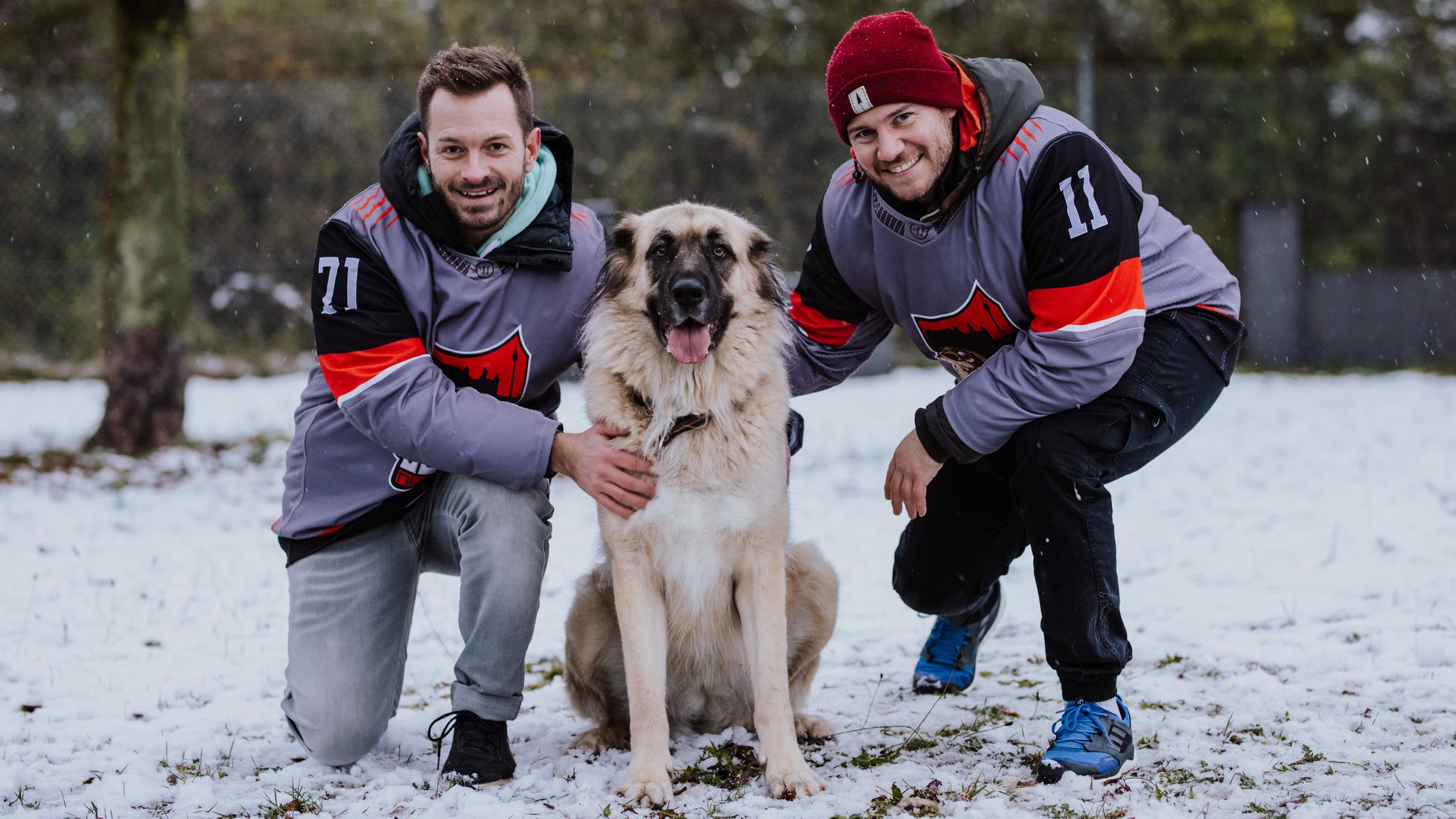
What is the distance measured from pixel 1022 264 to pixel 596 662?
57.0 inches

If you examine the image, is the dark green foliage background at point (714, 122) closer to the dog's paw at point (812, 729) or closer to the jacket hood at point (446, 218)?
the jacket hood at point (446, 218)

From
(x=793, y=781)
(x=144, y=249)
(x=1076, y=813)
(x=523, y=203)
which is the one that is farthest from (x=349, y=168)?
(x=1076, y=813)

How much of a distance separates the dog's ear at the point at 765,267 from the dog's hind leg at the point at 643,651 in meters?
0.77

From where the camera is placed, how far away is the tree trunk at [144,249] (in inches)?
263

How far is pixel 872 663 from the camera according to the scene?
3.58 m

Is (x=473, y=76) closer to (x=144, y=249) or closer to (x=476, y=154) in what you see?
(x=476, y=154)

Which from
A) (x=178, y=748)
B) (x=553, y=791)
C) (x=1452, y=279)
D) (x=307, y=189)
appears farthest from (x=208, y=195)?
(x=1452, y=279)

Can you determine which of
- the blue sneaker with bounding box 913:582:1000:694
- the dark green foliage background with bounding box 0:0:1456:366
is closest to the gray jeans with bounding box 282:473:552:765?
the blue sneaker with bounding box 913:582:1000:694

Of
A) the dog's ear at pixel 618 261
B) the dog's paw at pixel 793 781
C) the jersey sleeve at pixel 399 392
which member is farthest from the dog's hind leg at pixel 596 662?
the dog's ear at pixel 618 261

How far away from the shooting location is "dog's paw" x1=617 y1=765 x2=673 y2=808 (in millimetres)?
2451

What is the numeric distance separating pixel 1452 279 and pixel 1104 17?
173 inches

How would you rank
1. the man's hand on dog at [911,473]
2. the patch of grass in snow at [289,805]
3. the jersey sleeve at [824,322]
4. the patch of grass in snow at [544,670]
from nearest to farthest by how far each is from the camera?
the patch of grass in snow at [289,805]
the man's hand on dog at [911,473]
the jersey sleeve at [824,322]
the patch of grass in snow at [544,670]

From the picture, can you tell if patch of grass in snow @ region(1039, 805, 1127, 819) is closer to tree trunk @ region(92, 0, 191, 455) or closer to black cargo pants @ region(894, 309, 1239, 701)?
black cargo pants @ region(894, 309, 1239, 701)

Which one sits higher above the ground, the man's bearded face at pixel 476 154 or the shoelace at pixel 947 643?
the man's bearded face at pixel 476 154
